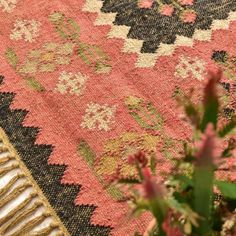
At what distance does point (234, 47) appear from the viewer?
162cm

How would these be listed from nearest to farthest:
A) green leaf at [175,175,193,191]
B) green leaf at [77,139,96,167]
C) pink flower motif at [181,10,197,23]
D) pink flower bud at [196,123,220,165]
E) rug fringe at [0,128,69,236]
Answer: pink flower bud at [196,123,220,165], green leaf at [175,175,193,191], rug fringe at [0,128,69,236], green leaf at [77,139,96,167], pink flower motif at [181,10,197,23]

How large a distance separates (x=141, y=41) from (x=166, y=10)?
0.19 metres

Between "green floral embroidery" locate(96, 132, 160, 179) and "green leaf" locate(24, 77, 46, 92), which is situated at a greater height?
"green leaf" locate(24, 77, 46, 92)

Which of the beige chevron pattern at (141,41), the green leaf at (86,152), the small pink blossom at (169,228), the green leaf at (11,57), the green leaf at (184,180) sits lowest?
the small pink blossom at (169,228)

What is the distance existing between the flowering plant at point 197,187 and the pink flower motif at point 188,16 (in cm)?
102

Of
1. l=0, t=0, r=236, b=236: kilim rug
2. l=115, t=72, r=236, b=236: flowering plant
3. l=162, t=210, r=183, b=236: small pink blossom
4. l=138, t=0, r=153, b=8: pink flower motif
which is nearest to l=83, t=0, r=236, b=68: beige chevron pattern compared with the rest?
l=0, t=0, r=236, b=236: kilim rug

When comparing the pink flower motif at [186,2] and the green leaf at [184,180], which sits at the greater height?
the pink flower motif at [186,2]

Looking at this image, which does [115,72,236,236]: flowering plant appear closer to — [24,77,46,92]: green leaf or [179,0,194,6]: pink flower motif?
[24,77,46,92]: green leaf

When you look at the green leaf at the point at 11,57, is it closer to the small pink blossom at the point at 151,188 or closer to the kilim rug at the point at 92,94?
the kilim rug at the point at 92,94

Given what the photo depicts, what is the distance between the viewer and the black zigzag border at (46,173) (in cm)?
124

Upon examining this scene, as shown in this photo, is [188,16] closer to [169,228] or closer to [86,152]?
[86,152]

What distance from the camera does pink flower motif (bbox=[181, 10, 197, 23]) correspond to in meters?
1.71

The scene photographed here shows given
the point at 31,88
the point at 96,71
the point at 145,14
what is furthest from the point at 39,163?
the point at 145,14

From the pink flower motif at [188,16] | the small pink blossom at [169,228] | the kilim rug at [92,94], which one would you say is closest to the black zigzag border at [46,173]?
the kilim rug at [92,94]
